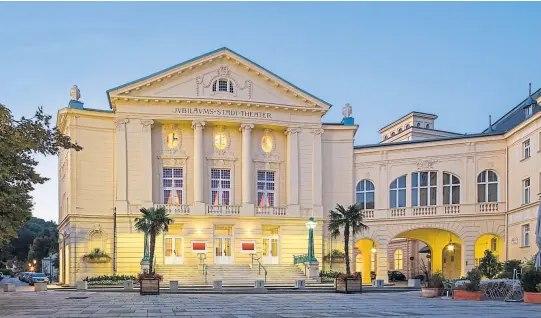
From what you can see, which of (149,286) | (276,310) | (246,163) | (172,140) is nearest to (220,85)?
(172,140)

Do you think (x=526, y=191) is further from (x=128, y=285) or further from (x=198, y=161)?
(x=128, y=285)

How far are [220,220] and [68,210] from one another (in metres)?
11.4

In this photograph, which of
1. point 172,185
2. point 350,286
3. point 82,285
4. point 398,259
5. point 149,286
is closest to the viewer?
point 149,286

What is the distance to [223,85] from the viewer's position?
166 ft

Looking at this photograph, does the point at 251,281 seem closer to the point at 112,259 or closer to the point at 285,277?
the point at 285,277

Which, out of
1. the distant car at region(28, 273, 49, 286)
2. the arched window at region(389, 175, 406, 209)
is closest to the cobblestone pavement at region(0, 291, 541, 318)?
the arched window at region(389, 175, 406, 209)

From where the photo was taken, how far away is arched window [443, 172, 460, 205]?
4794 cm

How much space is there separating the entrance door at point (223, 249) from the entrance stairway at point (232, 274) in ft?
4.37

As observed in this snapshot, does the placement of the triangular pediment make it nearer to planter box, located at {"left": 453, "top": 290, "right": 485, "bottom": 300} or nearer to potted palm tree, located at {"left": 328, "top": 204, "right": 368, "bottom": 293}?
potted palm tree, located at {"left": 328, "top": 204, "right": 368, "bottom": 293}

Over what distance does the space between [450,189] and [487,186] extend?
106 inches

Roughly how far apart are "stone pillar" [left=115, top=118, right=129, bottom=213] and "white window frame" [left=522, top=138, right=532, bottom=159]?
92.6ft

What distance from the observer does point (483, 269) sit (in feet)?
132

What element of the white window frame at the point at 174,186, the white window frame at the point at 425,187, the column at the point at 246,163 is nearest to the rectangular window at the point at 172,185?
the white window frame at the point at 174,186

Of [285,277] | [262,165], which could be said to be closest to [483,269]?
[285,277]
